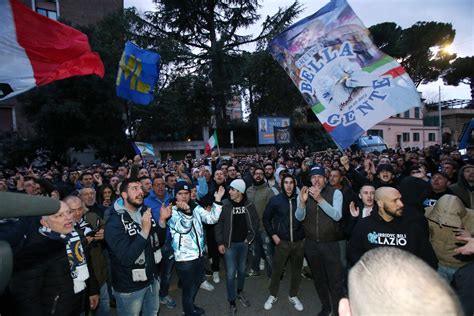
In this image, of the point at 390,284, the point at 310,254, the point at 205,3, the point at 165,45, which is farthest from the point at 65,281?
the point at 205,3

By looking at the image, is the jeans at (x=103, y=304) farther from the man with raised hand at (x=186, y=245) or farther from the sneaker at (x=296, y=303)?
the sneaker at (x=296, y=303)

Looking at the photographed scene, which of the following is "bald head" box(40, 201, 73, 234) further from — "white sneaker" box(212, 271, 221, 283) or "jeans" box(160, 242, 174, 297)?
"white sneaker" box(212, 271, 221, 283)

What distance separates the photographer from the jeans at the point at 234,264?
461cm

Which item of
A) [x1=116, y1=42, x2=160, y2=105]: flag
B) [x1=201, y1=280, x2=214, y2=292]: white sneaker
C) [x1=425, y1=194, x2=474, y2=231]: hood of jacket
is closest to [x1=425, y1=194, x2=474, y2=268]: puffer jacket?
[x1=425, y1=194, x2=474, y2=231]: hood of jacket

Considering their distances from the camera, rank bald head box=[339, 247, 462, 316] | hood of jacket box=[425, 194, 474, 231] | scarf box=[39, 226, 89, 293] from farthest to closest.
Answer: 1. hood of jacket box=[425, 194, 474, 231]
2. scarf box=[39, 226, 89, 293]
3. bald head box=[339, 247, 462, 316]

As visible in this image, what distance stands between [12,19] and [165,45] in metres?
18.2

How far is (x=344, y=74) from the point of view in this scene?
5.91 m

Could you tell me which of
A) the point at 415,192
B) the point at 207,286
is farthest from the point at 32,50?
the point at 415,192

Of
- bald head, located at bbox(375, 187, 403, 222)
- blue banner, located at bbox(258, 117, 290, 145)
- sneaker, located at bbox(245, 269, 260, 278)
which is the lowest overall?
sneaker, located at bbox(245, 269, 260, 278)

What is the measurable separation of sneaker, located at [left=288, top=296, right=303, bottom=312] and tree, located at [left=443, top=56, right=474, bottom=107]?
5191 centimetres

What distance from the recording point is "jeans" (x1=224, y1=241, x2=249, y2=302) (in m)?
4.61

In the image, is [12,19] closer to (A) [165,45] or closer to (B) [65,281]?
(B) [65,281]

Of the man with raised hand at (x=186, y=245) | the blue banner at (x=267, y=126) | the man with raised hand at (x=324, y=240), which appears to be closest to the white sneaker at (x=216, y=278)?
the man with raised hand at (x=186, y=245)

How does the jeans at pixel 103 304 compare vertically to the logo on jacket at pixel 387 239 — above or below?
below
